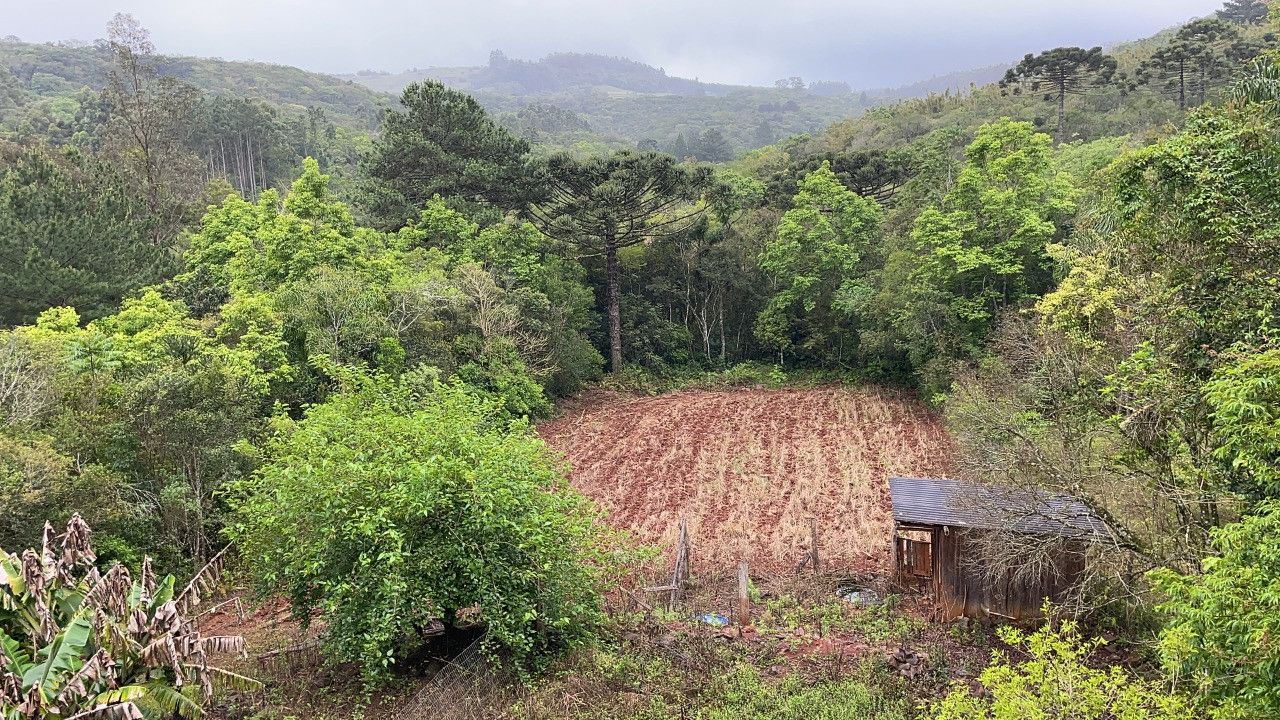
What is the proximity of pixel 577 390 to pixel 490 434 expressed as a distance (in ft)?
66.8

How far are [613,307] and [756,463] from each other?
40.1 ft

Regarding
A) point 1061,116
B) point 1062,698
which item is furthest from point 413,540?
point 1061,116

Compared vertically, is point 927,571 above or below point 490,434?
below

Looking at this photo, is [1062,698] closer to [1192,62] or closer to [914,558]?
[914,558]

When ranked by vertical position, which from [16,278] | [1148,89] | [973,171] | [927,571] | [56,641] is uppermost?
[1148,89]

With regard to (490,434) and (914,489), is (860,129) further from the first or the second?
Result: (490,434)

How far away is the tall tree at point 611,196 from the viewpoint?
2805 cm

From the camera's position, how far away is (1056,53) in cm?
4441

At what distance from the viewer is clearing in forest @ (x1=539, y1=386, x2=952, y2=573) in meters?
17.0

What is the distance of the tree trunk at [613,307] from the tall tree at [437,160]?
14.8 feet

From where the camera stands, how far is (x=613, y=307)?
32.2 metres

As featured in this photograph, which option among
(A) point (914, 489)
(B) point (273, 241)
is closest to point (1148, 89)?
(A) point (914, 489)

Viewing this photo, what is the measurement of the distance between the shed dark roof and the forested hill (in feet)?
277

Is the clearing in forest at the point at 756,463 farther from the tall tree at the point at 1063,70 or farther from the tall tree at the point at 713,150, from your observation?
the tall tree at the point at 713,150
